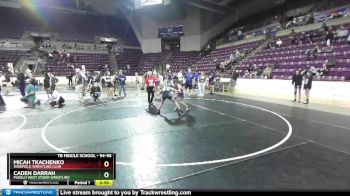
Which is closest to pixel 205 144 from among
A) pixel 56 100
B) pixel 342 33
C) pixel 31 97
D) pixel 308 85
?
pixel 308 85

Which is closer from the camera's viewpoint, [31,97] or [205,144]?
[205,144]

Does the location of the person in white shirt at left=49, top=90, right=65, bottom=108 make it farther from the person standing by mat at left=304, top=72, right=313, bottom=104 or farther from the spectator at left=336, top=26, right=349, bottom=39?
the spectator at left=336, top=26, right=349, bottom=39

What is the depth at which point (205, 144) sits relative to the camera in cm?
658

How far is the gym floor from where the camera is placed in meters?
4.55

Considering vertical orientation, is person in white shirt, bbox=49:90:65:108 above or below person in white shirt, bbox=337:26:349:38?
below

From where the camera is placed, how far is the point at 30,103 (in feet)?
44.8

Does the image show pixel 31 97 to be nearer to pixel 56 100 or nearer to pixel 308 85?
pixel 56 100

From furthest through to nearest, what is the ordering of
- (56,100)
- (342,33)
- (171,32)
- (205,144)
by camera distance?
(171,32) < (342,33) < (56,100) < (205,144)

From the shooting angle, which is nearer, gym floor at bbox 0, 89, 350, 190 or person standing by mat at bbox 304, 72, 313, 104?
gym floor at bbox 0, 89, 350, 190
